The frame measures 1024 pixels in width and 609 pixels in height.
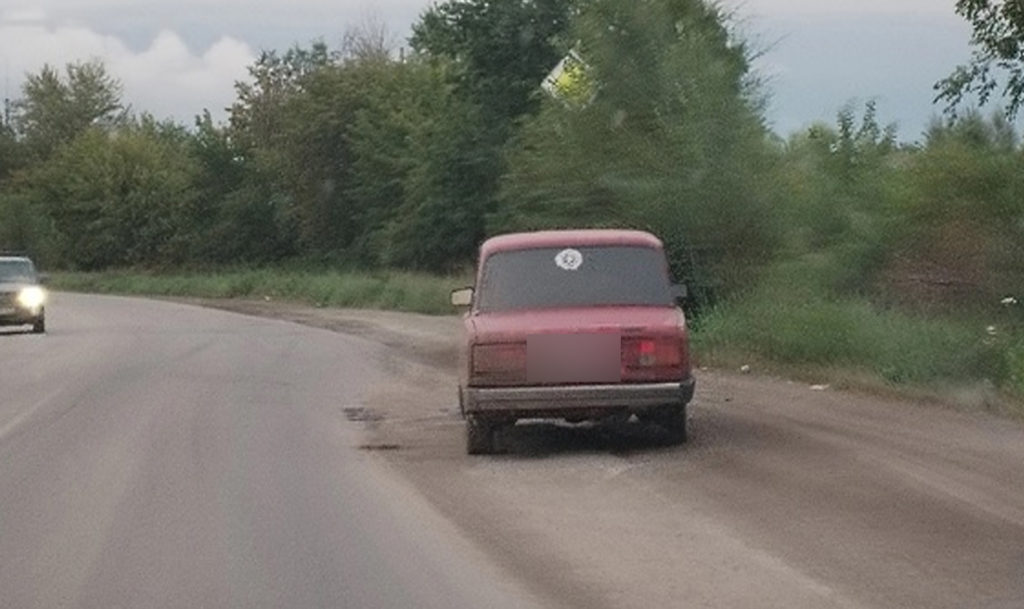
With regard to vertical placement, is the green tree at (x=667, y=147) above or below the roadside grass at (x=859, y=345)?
above

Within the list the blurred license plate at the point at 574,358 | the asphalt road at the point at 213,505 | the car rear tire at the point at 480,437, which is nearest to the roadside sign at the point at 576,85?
the asphalt road at the point at 213,505

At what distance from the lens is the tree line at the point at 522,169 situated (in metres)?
28.1

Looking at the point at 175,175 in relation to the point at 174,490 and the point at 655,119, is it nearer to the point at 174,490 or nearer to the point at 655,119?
the point at 655,119

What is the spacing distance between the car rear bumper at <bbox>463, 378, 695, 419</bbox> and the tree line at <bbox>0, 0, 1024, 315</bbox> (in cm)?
887

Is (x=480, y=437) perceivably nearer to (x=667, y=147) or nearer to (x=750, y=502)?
(x=750, y=502)

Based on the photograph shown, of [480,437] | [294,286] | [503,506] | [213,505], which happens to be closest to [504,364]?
[480,437]

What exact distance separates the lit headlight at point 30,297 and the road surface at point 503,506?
19.8 meters

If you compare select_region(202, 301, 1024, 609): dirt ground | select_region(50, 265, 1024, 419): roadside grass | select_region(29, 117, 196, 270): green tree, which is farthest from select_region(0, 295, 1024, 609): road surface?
select_region(29, 117, 196, 270): green tree

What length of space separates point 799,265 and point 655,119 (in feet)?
12.7

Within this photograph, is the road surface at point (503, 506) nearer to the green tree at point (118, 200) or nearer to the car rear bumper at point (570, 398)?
the car rear bumper at point (570, 398)

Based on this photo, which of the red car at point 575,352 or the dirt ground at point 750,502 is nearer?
the dirt ground at point 750,502

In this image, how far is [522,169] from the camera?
35562mm

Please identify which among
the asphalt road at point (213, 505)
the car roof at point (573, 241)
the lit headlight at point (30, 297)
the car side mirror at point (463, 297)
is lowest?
the asphalt road at point (213, 505)

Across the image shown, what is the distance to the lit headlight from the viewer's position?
41500 millimetres
